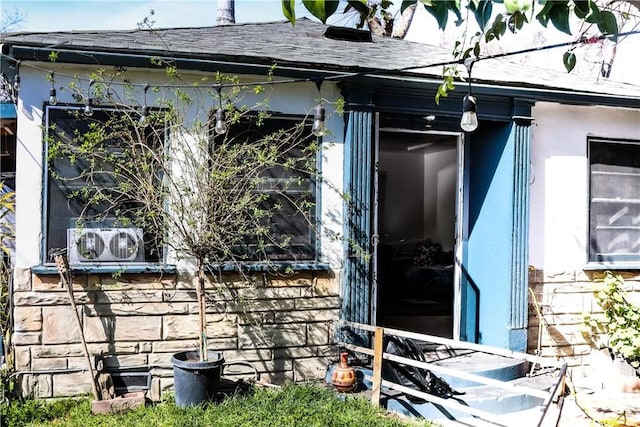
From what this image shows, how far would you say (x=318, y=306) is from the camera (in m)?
5.49

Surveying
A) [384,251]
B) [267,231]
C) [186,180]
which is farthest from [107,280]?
[384,251]

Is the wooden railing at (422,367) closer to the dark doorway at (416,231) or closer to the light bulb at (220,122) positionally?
the dark doorway at (416,231)

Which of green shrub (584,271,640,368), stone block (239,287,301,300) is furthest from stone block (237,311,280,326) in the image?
green shrub (584,271,640,368)

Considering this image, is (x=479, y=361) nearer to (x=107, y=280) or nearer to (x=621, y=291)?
(x=621, y=291)

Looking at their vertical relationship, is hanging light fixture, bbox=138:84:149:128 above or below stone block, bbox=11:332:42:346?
above

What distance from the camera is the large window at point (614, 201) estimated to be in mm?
6473

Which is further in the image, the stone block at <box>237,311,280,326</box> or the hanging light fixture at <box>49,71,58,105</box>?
the stone block at <box>237,311,280,326</box>

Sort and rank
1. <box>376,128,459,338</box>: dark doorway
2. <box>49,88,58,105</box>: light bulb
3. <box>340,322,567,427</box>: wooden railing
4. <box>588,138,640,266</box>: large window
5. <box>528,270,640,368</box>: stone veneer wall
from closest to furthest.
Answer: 1. <box>340,322,567,427</box>: wooden railing
2. <box>49,88,58,105</box>: light bulb
3. <box>528,270,640,368</box>: stone veneer wall
4. <box>588,138,640,266</box>: large window
5. <box>376,128,459,338</box>: dark doorway

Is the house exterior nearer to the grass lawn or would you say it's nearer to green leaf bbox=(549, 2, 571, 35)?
the grass lawn

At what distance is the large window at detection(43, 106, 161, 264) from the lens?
4934 mm

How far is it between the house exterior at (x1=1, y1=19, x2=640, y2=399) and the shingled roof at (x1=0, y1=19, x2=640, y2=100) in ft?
0.09

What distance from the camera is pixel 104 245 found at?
505 centimetres

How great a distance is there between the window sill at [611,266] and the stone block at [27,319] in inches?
216

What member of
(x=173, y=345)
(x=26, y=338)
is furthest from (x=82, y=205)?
(x=173, y=345)
